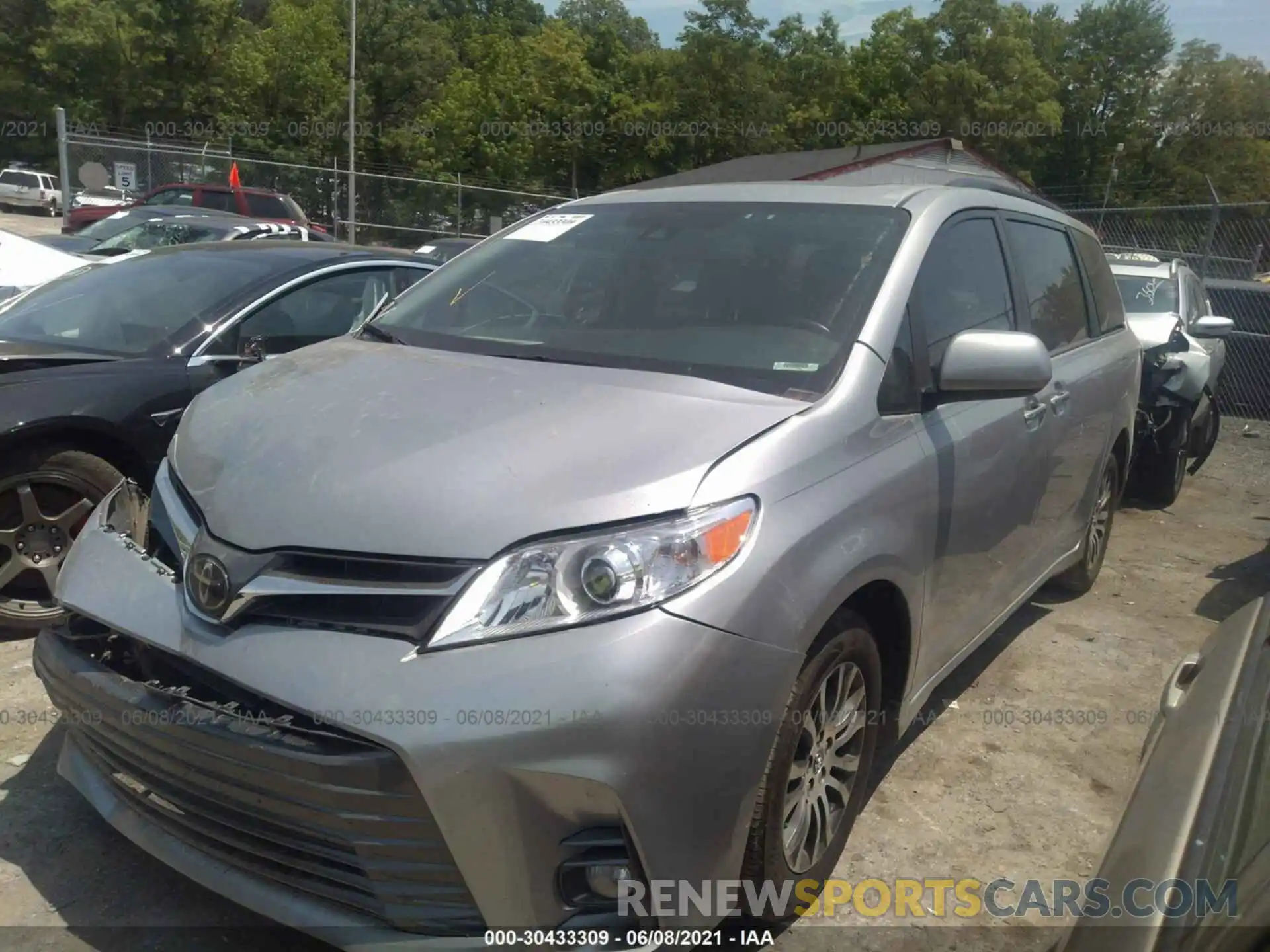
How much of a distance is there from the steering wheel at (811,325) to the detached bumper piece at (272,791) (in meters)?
1.61

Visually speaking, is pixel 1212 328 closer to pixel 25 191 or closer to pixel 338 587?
pixel 338 587

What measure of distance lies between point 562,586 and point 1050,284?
2991 mm

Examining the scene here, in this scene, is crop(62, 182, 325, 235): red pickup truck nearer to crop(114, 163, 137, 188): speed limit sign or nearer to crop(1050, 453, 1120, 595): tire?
crop(114, 163, 137, 188): speed limit sign

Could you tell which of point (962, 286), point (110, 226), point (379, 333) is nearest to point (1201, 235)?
point (962, 286)

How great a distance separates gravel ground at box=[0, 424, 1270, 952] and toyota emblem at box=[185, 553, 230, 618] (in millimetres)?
849

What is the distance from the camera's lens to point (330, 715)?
6.65ft

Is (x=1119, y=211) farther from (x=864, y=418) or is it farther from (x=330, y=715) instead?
(x=330, y=715)

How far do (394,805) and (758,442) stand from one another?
109cm

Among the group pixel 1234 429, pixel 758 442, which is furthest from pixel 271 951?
pixel 1234 429

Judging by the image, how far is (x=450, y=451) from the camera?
2.38 m

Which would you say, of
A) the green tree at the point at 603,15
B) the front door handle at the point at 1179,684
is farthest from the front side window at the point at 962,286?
the green tree at the point at 603,15

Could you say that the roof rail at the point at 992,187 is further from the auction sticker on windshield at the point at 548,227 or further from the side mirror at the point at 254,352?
the side mirror at the point at 254,352

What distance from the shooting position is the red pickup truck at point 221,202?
2058 cm

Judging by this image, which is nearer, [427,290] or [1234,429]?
[427,290]
